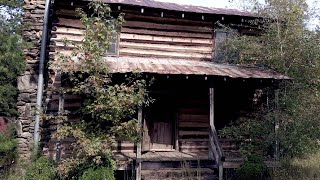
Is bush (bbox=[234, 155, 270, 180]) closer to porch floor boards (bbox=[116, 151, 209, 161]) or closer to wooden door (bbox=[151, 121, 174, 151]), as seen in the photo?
porch floor boards (bbox=[116, 151, 209, 161])

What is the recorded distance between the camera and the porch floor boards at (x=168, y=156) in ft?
34.8

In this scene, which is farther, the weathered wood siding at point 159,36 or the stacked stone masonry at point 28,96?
the stacked stone masonry at point 28,96

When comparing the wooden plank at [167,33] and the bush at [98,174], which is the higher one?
the wooden plank at [167,33]

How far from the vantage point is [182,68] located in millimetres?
11141

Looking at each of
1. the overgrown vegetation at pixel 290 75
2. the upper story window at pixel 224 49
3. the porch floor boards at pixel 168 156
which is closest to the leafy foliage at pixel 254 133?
the overgrown vegetation at pixel 290 75

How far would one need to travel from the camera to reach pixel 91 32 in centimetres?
855

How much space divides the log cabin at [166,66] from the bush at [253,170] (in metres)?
1.21

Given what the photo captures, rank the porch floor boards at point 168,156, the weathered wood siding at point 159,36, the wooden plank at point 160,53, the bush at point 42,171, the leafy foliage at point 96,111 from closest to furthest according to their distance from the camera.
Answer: the leafy foliage at point 96,111 → the bush at point 42,171 → the porch floor boards at point 168,156 → the weathered wood siding at point 159,36 → the wooden plank at point 160,53

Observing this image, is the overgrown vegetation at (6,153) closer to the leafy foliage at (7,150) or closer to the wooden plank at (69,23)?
the leafy foliage at (7,150)

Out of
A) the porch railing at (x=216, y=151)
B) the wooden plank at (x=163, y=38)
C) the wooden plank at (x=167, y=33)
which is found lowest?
the porch railing at (x=216, y=151)

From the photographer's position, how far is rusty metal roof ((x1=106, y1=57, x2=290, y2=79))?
10352mm

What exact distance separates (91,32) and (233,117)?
7421 mm

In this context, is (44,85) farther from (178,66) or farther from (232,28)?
(232,28)

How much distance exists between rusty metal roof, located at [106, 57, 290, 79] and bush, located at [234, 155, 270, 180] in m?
2.70
